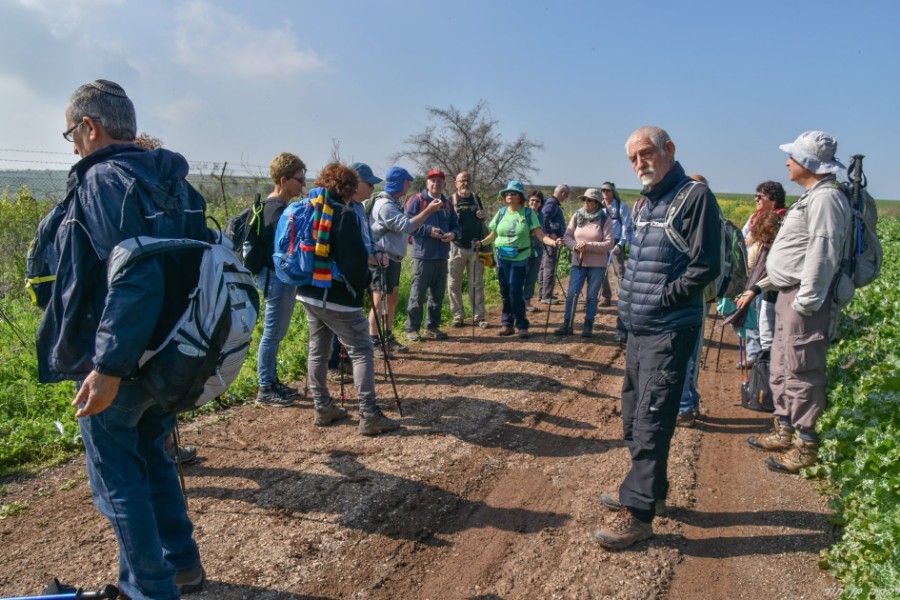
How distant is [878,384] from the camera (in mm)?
4574

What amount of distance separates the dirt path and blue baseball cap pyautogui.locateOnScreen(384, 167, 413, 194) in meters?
2.47

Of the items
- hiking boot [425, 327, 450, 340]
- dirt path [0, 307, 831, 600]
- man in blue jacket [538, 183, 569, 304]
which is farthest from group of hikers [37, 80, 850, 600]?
man in blue jacket [538, 183, 569, 304]

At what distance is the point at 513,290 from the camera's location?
849 centimetres

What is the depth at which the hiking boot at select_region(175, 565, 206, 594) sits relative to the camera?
306 cm

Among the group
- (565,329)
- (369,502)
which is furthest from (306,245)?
(565,329)

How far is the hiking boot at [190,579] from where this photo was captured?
10.0ft

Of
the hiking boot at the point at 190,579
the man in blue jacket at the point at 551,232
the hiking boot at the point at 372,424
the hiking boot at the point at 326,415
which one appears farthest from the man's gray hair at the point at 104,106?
the man in blue jacket at the point at 551,232

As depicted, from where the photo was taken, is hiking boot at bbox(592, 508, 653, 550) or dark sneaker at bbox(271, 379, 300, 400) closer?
hiking boot at bbox(592, 508, 653, 550)

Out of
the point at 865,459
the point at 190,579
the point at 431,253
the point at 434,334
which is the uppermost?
the point at 431,253

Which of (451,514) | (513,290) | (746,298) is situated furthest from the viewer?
(513,290)

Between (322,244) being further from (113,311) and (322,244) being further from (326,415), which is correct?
(113,311)

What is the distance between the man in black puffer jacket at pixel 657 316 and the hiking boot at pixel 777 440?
191 cm

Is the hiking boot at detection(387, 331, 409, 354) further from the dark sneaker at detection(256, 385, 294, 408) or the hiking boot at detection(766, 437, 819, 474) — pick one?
the hiking boot at detection(766, 437, 819, 474)

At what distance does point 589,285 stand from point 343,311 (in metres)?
4.44
